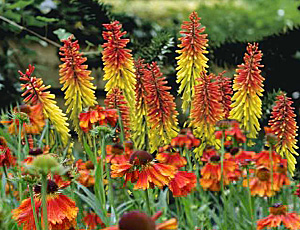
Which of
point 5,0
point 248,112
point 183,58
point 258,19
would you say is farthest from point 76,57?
point 258,19

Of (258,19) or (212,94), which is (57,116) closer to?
(212,94)

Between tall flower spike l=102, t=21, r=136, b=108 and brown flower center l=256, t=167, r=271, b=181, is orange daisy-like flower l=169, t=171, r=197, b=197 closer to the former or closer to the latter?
tall flower spike l=102, t=21, r=136, b=108

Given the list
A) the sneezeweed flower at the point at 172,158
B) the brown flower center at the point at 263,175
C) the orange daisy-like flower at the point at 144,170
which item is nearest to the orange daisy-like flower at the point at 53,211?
the orange daisy-like flower at the point at 144,170

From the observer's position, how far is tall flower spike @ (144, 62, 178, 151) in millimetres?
893

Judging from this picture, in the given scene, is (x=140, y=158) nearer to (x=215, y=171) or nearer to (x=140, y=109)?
(x=140, y=109)

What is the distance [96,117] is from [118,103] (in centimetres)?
7

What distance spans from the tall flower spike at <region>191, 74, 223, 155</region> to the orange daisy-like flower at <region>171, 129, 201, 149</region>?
0.09m

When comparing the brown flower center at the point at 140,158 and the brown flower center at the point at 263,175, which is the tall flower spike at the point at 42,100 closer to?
the brown flower center at the point at 140,158

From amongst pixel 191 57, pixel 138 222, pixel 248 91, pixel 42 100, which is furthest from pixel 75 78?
pixel 138 222

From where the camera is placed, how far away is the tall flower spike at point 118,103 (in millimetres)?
964

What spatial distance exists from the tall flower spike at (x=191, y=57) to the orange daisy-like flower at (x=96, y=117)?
16 cm

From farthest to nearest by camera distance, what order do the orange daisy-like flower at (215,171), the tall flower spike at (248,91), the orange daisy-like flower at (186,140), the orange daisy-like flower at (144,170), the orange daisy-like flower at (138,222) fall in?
the orange daisy-like flower at (215,171), the orange daisy-like flower at (186,140), the tall flower spike at (248,91), the orange daisy-like flower at (144,170), the orange daisy-like flower at (138,222)

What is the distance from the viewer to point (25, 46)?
2488mm

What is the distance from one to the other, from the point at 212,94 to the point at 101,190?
31 centimetres
